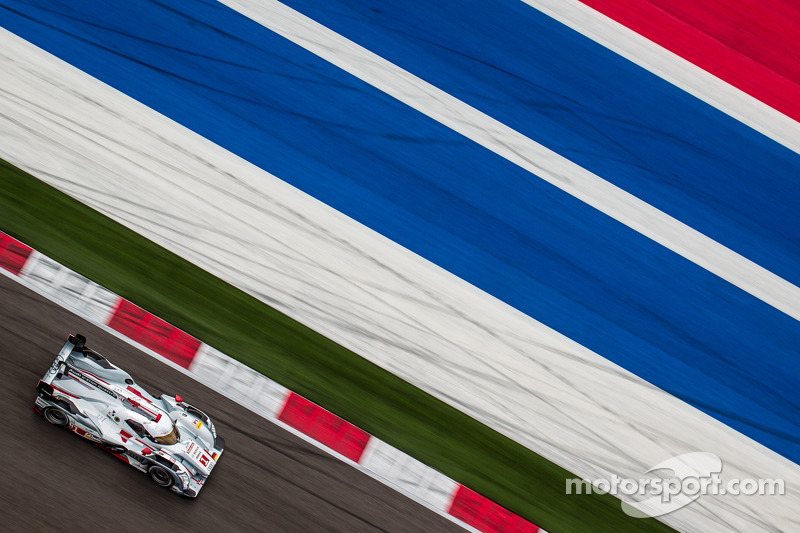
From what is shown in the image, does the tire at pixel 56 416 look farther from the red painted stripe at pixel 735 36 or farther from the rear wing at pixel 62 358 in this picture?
the red painted stripe at pixel 735 36

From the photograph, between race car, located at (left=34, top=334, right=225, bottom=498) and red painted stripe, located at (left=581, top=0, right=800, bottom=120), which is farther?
red painted stripe, located at (left=581, top=0, right=800, bottom=120)

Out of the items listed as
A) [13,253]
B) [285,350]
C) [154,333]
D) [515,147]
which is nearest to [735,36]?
[515,147]

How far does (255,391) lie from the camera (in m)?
6.05

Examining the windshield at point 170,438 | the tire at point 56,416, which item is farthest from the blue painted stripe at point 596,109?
the tire at point 56,416

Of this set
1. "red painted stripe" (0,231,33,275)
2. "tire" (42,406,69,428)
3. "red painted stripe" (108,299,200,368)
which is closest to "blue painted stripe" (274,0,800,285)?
"red painted stripe" (108,299,200,368)

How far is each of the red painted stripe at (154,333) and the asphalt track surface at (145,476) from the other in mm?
110

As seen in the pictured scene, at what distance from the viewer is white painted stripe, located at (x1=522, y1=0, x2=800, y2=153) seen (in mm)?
6711

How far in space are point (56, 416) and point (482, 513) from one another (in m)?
3.82

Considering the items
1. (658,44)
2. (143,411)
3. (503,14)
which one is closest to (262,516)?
(143,411)

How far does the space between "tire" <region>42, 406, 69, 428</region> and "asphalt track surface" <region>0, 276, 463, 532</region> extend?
126 millimetres

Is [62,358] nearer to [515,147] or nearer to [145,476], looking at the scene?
[145,476]

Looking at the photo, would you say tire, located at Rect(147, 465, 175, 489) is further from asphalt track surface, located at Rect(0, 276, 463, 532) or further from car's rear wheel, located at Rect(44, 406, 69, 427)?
car's rear wheel, located at Rect(44, 406, 69, 427)

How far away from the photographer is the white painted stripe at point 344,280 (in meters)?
6.16

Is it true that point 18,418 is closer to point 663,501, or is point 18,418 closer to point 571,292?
point 571,292
